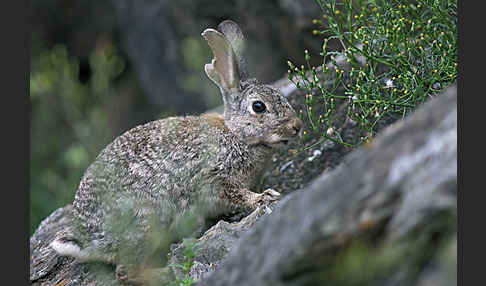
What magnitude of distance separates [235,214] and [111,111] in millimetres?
7679

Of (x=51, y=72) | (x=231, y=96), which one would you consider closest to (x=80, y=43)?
(x=51, y=72)

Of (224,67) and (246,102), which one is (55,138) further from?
(246,102)

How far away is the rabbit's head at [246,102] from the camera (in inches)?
229

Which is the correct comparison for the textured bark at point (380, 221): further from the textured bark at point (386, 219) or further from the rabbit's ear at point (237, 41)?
the rabbit's ear at point (237, 41)

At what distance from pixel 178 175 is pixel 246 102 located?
1144 mm

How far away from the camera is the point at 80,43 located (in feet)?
43.6

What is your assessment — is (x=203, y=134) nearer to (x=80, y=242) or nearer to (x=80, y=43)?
(x=80, y=242)

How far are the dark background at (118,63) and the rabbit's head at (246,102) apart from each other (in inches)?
101

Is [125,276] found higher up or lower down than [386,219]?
higher up

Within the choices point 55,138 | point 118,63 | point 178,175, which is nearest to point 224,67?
point 178,175

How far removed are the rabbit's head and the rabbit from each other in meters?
0.01

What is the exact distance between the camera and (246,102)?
5965mm

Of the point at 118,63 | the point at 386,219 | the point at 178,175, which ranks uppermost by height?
the point at 118,63

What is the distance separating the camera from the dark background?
891 cm
